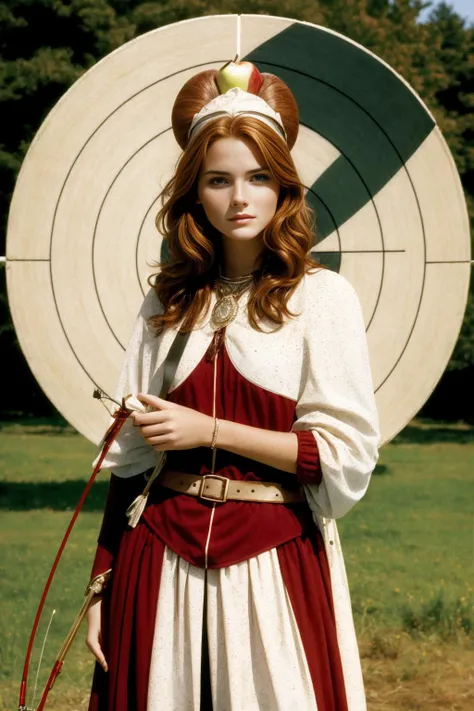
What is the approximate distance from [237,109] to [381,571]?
520cm

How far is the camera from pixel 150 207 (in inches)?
127

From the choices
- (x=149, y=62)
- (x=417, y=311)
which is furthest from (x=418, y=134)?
(x=149, y=62)

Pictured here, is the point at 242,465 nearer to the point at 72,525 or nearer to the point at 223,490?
the point at 223,490

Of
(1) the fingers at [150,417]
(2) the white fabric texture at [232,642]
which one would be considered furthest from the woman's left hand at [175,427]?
(2) the white fabric texture at [232,642]

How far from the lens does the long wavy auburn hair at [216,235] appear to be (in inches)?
85.1

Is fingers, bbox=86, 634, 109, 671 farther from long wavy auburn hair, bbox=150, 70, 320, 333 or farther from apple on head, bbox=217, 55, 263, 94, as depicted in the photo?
apple on head, bbox=217, 55, 263, 94

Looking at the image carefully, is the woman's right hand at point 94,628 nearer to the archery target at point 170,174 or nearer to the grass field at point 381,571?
the archery target at point 170,174

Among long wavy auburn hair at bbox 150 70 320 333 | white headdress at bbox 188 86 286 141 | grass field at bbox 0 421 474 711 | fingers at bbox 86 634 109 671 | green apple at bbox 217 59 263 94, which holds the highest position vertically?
green apple at bbox 217 59 263 94

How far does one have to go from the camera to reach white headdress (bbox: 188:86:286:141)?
218 cm

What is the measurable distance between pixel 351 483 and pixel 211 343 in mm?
372

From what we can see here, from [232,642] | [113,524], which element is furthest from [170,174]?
[232,642]

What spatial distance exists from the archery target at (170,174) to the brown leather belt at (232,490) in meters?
0.99

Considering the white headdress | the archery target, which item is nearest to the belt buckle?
the white headdress

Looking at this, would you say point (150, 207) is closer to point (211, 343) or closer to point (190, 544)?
point (211, 343)
